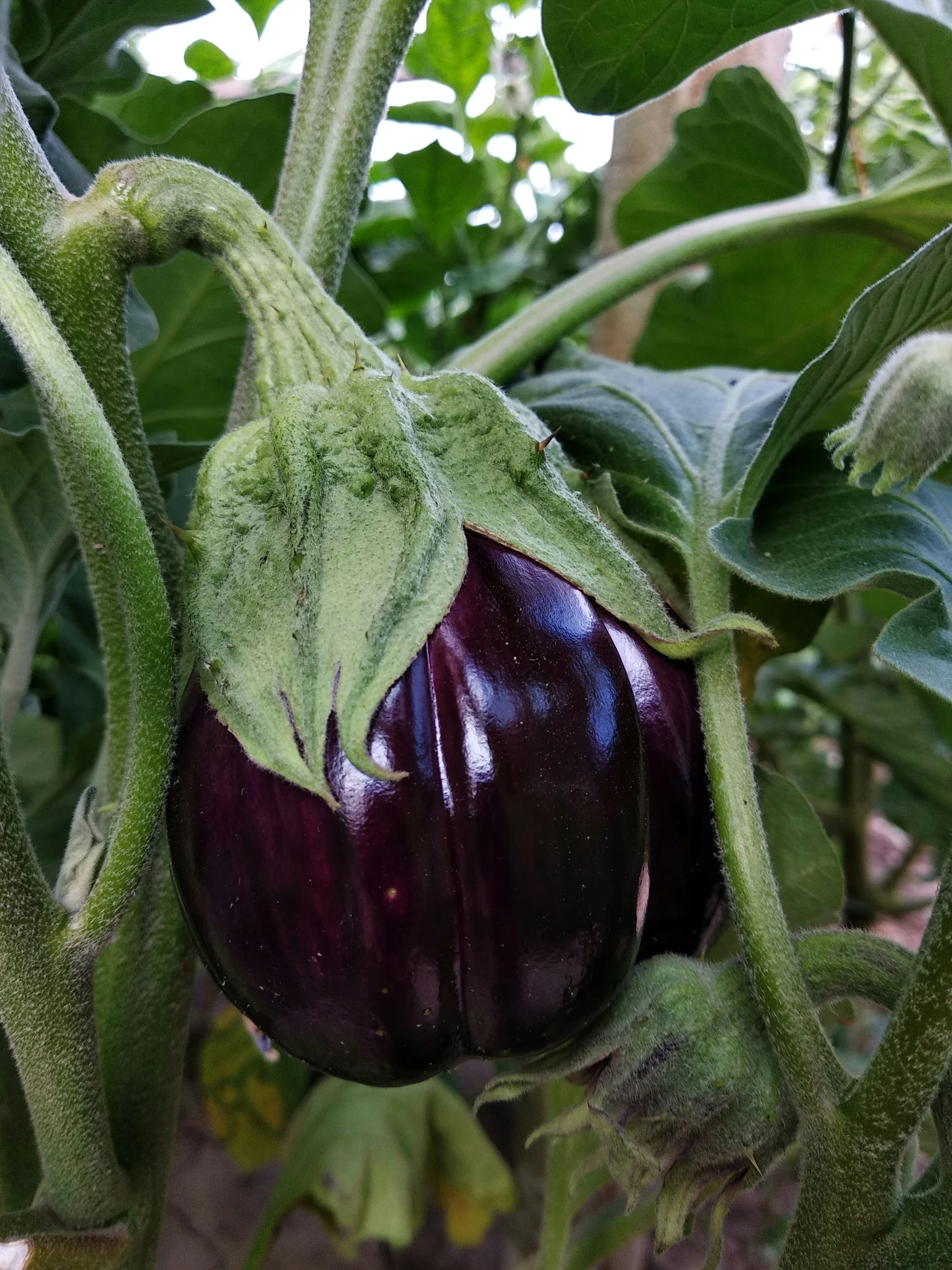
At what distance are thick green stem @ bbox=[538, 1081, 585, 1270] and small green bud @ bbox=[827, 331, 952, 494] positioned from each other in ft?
1.32

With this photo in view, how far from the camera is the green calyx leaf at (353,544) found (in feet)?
1.05

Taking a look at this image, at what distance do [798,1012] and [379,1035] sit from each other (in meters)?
0.15

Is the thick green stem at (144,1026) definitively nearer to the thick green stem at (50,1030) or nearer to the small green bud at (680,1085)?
the thick green stem at (50,1030)

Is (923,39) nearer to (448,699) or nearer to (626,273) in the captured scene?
(626,273)

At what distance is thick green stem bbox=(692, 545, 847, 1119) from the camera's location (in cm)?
37

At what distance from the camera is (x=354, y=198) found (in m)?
0.49

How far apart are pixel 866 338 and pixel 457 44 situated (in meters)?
0.95

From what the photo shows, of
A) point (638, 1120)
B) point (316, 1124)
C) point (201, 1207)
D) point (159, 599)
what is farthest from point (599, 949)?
point (201, 1207)

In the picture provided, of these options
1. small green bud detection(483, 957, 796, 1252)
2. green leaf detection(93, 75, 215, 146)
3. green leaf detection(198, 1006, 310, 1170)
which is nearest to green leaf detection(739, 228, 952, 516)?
small green bud detection(483, 957, 796, 1252)

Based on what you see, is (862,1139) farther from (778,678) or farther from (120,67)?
(778,678)

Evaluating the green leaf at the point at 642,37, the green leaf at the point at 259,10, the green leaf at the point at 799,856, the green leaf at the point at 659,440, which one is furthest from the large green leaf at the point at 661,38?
the green leaf at the point at 259,10

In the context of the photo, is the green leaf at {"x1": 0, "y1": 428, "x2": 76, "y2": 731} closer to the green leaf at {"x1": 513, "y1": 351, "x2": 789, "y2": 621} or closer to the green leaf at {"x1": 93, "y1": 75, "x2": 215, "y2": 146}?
the green leaf at {"x1": 513, "y1": 351, "x2": 789, "y2": 621}

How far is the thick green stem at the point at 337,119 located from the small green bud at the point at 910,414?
0.87 feet

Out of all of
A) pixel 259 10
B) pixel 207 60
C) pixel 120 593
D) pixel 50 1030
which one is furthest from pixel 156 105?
pixel 50 1030
